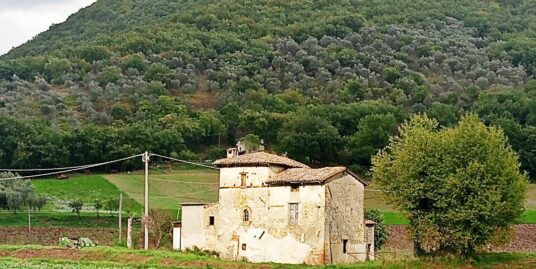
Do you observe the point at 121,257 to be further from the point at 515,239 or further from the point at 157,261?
the point at 515,239

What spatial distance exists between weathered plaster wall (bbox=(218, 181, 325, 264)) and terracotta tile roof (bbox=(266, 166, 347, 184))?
46cm

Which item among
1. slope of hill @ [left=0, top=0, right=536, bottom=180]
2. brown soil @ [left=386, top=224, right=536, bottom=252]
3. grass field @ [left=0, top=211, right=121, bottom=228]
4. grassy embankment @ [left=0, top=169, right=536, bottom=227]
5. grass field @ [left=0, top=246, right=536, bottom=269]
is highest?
slope of hill @ [left=0, top=0, right=536, bottom=180]

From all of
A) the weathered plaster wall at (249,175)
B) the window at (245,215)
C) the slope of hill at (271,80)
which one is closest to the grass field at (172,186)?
the slope of hill at (271,80)

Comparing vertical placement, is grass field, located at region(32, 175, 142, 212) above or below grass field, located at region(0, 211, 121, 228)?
above

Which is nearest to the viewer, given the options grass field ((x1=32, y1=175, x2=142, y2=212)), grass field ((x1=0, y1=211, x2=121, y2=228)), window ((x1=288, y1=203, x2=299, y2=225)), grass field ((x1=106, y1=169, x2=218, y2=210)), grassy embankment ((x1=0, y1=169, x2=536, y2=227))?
window ((x1=288, y1=203, x2=299, y2=225))

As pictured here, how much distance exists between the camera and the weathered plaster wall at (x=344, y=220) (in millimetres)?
50281

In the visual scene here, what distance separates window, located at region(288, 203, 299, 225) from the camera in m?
50.8

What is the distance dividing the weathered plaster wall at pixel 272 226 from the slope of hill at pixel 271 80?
169 feet

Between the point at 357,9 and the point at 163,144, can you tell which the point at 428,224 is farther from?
the point at 357,9

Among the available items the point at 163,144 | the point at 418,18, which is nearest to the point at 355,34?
the point at 418,18

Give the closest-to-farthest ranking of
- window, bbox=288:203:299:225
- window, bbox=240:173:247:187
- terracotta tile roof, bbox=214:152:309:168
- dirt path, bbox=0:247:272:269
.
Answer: dirt path, bbox=0:247:272:269 → window, bbox=288:203:299:225 → terracotta tile roof, bbox=214:152:309:168 → window, bbox=240:173:247:187

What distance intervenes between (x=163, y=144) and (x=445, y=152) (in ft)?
233

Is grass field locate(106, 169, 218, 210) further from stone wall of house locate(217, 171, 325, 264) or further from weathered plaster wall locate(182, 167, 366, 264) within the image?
stone wall of house locate(217, 171, 325, 264)

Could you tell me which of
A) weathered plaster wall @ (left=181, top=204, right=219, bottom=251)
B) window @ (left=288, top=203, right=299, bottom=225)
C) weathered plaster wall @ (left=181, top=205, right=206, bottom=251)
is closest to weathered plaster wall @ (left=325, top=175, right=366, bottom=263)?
window @ (left=288, top=203, right=299, bottom=225)
